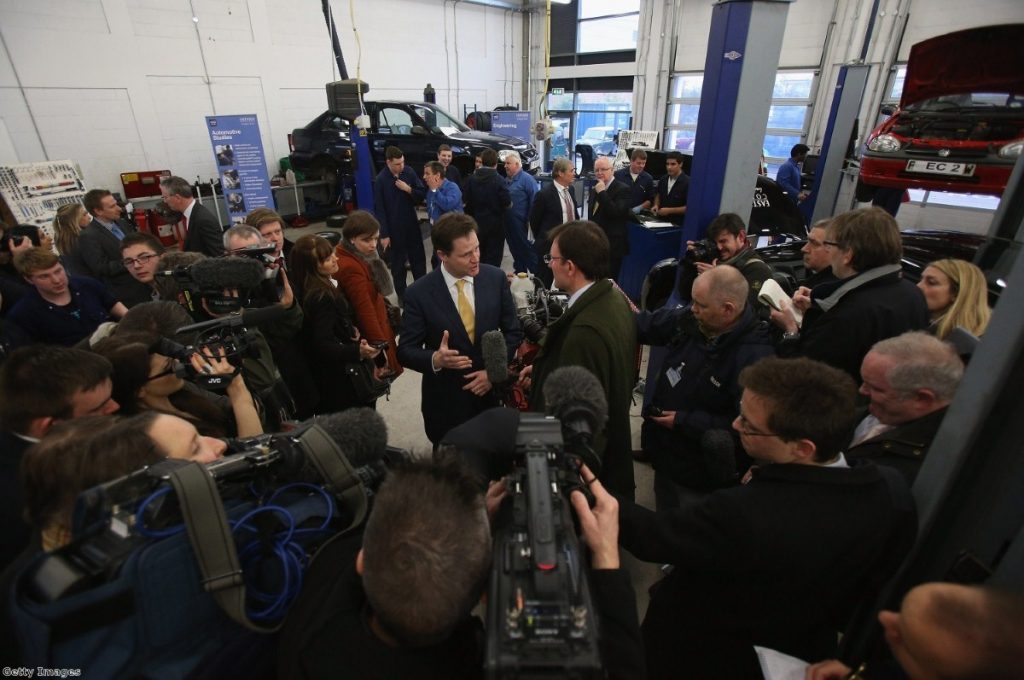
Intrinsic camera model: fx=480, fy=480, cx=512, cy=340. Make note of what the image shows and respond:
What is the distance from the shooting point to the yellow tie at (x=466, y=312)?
2.58 meters

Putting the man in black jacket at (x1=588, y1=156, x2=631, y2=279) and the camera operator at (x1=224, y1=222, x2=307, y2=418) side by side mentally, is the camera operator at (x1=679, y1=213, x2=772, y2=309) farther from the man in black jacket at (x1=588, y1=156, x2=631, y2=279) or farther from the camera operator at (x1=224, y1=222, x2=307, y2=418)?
the camera operator at (x1=224, y1=222, x2=307, y2=418)

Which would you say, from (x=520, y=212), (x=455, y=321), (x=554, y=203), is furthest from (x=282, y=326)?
(x=520, y=212)

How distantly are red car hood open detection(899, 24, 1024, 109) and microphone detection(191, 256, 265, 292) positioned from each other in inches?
270

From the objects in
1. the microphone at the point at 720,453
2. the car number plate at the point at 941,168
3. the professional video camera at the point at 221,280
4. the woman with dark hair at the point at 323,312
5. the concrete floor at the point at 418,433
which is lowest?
the concrete floor at the point at 418,433

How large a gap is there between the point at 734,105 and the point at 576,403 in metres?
2.53

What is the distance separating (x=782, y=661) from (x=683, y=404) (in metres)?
1.12

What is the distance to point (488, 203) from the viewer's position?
608cm

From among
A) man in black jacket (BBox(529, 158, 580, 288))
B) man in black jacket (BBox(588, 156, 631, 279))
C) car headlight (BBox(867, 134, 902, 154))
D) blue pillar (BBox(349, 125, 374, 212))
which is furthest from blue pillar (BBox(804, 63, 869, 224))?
blue pillar (BBox(349, 125, 374, 212))

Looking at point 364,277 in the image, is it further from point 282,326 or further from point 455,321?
point 455,321

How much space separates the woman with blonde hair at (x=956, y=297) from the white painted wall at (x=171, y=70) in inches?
308

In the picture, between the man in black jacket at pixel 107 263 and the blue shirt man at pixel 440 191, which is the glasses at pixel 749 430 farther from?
the blue shirt man at pixel 440 191

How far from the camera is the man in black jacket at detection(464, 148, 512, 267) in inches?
237

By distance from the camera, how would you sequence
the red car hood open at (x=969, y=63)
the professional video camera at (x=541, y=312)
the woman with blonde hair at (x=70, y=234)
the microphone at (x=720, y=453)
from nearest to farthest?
the microphone at (x=720, y=453)
the professional video camera at (x=541, y=312)
the woman with blonde hair at (x=70, y=234)
the red car hood open at (x=969, y=63)

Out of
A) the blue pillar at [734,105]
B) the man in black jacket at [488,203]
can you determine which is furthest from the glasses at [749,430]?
the man in black jacket at [488,203]
